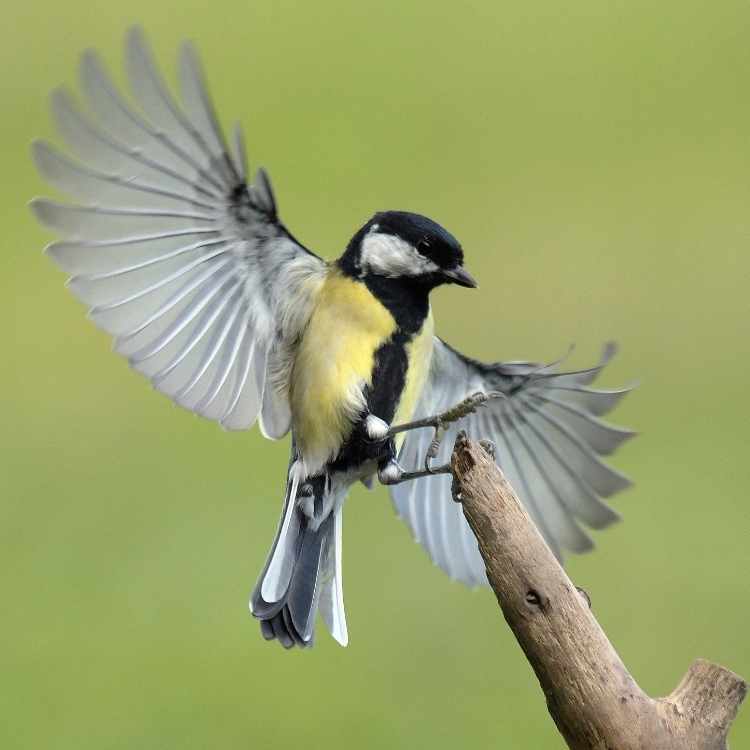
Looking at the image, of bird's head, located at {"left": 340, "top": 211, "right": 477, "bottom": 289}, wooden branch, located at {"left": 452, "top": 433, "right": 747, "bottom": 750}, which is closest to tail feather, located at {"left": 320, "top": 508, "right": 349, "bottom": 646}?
bird's head, located at {"left": 340, "top": 211, "right": 477, "bottom": 289}

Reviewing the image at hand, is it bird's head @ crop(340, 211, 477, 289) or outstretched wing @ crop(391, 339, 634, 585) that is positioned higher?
bird's head @ crop(340, 211, 477, 289)

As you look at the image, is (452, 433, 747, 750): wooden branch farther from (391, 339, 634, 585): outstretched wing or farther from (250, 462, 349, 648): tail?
(391, 339, 634, 585): outstretched wing

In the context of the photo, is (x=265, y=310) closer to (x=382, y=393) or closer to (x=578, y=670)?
(x=382, y=393)

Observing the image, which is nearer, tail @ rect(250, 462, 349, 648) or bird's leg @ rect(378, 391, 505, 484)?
bird's leg @ rect(378, 391, 505, 484)

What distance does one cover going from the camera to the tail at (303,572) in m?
3.31

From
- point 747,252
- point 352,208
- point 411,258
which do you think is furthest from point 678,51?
point 411,258

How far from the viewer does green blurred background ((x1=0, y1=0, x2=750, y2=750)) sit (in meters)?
5.92

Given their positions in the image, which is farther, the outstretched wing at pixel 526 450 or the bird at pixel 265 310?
the outstretched wing at pixel 526 450

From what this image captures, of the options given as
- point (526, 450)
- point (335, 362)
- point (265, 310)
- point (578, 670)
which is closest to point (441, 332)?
point (526, 450)

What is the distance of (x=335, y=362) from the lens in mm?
3451

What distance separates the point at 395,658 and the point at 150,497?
5.23 ft

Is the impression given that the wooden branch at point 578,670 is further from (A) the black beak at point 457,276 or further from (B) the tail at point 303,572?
(A) the black beak at point 457,276

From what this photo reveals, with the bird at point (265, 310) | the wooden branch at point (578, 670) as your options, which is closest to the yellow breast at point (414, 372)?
the bird at point (265, 310)

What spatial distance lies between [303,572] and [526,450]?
0.66 meters
